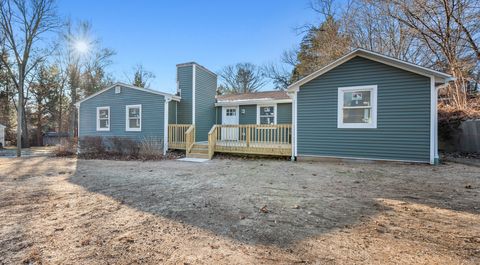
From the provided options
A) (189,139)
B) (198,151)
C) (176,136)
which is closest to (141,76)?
(176,136)

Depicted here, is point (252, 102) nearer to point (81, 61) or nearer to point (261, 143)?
point (261, 143)

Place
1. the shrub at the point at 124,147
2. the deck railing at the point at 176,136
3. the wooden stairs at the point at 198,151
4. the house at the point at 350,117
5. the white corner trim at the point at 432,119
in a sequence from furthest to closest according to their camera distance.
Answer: the deck railing at the point at 176,136, the shrub at the point at 124,147, the wooden stairs at the point at 198,151, the house at the point at 350,117, the white corner trim at the point at 432,119

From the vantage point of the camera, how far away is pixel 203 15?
12906mm

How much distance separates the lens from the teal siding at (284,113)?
39.3ft

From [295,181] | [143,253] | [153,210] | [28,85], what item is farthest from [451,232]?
Result: [28,85]

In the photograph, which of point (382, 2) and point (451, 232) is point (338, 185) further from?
point (382, 2)

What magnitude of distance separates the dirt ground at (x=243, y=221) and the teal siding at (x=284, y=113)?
22.6 feet

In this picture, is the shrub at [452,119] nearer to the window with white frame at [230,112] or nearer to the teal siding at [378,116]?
the teal siding at [378,116]

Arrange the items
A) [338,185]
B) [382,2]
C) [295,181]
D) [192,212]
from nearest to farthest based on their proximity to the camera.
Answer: [192,212], [338,185], [295,181], [382,2]

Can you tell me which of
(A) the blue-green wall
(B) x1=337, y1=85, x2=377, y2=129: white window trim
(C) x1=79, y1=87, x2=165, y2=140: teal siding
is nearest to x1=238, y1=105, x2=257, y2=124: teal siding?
(A) the blue-green wall

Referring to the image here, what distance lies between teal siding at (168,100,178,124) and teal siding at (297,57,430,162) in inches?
256

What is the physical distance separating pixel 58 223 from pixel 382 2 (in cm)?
1558

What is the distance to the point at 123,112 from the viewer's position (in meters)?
11.9

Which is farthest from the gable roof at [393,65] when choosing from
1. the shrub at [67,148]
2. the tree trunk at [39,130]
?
the tree trunk at [39,130]
